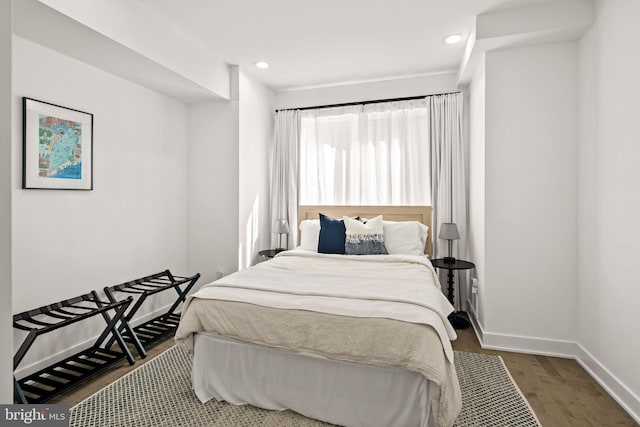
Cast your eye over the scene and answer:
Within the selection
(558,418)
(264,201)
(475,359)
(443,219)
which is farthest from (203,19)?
(558,418)

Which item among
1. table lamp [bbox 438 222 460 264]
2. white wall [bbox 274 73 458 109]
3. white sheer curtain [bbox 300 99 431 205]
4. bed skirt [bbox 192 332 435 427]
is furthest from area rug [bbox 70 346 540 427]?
white wall [bbox 274 73 458 109]

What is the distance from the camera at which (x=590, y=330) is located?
103 inches

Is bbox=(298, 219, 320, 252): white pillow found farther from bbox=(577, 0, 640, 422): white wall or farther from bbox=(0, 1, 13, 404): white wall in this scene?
bbox=(0, 1, 13, 404): white wall

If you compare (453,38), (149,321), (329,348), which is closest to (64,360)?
(149,321)

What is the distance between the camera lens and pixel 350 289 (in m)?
2.26

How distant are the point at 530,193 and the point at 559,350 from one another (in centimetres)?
132

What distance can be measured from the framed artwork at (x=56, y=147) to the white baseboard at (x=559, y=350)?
371 centimetres

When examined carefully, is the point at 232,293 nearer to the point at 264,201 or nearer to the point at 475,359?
the point at 475,359

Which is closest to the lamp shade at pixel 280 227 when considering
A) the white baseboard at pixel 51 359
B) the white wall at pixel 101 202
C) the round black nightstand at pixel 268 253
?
the round black nightstand at pixel 268 253

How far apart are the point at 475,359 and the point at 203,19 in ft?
11.7

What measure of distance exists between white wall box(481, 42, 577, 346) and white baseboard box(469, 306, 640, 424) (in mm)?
25

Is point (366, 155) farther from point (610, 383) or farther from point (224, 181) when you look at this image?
point (610, 383)

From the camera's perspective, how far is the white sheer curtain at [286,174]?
176 inches

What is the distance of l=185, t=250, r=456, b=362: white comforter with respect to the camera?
193 cm
